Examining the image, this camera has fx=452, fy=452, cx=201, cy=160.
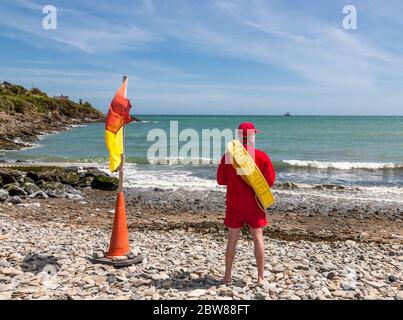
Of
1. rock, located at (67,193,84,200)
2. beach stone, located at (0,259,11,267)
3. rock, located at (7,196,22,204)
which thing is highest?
beach stone, located at (0,259,11,267)

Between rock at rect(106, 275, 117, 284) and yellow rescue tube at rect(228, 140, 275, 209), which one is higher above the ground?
yellow rescue tube at rect(228, 140, 275, 209)

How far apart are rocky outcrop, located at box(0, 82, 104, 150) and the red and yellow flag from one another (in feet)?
120

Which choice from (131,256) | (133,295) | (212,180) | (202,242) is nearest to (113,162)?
(131,256)

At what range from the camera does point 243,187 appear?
609 cm

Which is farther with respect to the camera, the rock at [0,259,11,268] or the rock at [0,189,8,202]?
the rock at [0,189,8,202]

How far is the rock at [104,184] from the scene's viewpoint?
19.7 meters

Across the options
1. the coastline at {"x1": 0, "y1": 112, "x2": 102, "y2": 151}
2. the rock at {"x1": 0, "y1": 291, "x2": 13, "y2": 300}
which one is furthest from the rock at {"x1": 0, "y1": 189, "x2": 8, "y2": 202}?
the coastline at {"x1": 0, "y1": 112, "x2": 102, "y2": 151}

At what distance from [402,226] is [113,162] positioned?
981cm

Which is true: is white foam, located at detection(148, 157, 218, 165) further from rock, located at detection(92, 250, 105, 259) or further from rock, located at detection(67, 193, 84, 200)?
rock, located at detection(92, 250, 105, 259)

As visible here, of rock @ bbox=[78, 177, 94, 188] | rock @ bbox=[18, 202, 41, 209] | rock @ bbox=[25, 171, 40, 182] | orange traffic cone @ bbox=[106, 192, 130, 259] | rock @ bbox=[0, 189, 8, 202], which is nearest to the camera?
orange traffic cone @ bbox=[106, 192, 130, 259]

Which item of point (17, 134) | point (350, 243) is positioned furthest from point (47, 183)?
point (17, 134)

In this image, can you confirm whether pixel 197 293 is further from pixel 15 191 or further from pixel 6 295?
pixel 15 191

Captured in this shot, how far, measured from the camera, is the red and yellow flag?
23.7 ft

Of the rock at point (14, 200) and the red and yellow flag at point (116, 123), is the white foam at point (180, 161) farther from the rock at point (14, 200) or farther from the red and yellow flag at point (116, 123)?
the red and yellow flag at point (116, 123)
